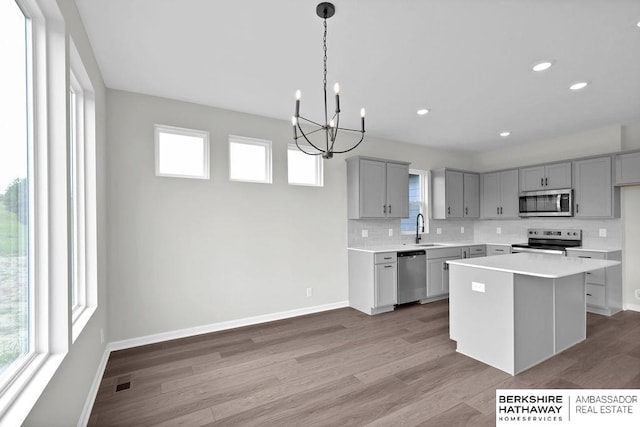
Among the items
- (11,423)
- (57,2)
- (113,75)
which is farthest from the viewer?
(113,75)

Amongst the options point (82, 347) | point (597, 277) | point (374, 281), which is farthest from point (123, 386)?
point (597, 277)

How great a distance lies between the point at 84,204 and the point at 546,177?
6.25 m

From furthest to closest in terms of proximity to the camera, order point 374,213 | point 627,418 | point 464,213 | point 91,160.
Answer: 1. point 464,213
2. point 374,213
3. point 91,160
4. point 627,418

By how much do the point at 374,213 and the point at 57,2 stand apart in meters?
4.00

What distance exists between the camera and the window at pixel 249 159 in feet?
12.9

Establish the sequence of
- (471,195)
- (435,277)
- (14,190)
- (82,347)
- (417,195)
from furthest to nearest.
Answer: (471,195)
(417,195)
(435,277)
(82,347)
(14,190)

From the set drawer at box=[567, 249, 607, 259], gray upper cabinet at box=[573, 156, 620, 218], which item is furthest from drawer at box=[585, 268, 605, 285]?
gray upper cabinet at box=[573, 156, 620, 218]

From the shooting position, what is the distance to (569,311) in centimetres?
316

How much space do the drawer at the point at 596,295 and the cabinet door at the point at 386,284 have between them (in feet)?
9.03

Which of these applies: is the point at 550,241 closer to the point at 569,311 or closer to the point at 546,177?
the point at 546,177

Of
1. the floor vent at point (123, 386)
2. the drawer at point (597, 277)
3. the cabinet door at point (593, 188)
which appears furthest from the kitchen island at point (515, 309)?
the floor vent at point (123, 386)

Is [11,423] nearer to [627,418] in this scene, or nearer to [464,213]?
[627,418]

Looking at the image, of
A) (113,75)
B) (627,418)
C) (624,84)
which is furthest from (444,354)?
(113,75)

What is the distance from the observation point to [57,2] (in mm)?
1617
